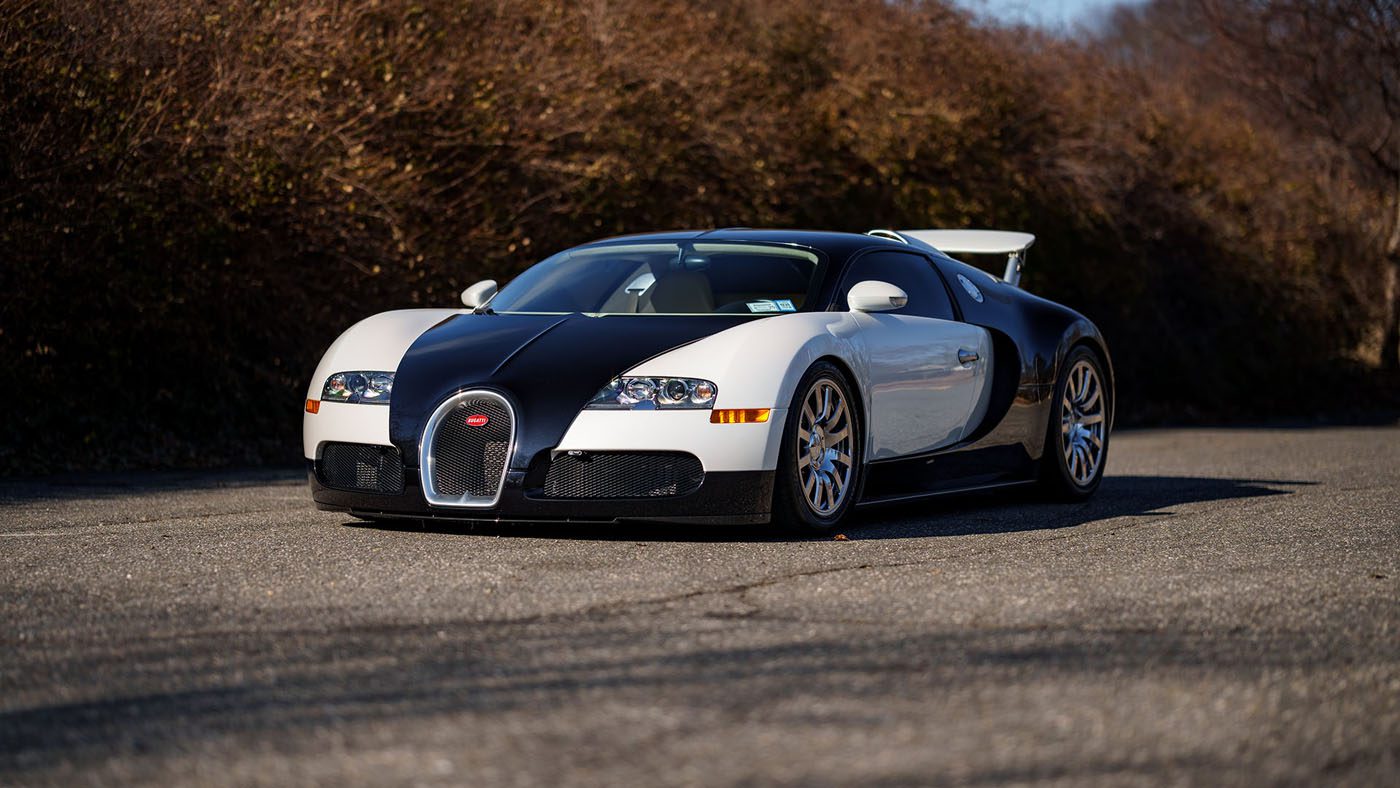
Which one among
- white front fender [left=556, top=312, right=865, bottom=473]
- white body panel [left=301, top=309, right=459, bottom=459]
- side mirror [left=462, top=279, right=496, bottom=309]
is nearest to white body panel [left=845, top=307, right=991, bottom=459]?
white front fender [left=556, top=312, right=865, bottom=473]

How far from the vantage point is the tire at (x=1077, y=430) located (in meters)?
8.95

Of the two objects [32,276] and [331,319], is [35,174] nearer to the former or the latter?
[32,276]

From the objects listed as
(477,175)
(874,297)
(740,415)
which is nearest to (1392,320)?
(477,175)

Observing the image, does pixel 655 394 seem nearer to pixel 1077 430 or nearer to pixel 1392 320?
pixel 1077 430

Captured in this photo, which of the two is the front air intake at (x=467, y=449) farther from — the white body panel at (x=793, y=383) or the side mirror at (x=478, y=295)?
the side mirror at (x=478, y=295)

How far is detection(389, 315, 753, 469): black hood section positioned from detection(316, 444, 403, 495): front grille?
111mm

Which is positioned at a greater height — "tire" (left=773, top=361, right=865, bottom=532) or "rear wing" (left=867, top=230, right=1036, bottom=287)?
"rear wing" (left=867, top=230, right=1036, bottom=287)

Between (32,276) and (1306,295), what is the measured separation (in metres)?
16.1

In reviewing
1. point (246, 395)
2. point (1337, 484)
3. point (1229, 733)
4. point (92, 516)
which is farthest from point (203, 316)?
point (1229, 733)

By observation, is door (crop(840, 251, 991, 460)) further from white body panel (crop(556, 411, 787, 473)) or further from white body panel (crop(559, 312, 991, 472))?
white body panel (crop(556, 411, 787, 473))

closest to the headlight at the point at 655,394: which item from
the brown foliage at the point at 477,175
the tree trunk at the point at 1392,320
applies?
the brown foliage at the point at 477,175

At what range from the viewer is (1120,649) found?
175 inches

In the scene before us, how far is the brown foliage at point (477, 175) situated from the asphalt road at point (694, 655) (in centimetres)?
384

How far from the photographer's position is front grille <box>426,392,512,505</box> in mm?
6707
